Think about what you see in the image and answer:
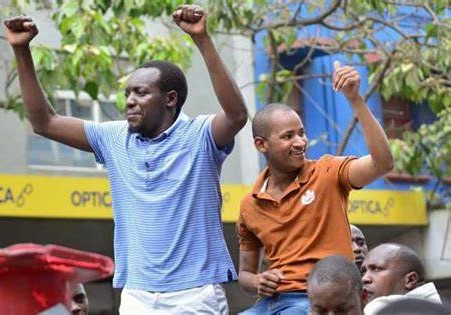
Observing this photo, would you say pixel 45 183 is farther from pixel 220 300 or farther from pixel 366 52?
pixel 220 300

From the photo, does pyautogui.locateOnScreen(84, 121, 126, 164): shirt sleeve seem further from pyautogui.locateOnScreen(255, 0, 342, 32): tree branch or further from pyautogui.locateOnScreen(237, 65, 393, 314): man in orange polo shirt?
pyautogui.locateOnScreen(255, 0, 342, 32): tree branch

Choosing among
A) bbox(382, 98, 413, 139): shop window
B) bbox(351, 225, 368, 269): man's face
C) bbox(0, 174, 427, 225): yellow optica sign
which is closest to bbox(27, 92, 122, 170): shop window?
bbox(0, 174, 427, 225): yellow optica sign

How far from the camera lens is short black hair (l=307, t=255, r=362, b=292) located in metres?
5.00

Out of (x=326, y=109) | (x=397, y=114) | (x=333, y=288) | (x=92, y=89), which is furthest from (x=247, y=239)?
(x=397, y=114)

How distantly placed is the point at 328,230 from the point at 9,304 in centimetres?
264

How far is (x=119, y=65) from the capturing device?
1260 cm

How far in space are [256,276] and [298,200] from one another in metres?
0.36

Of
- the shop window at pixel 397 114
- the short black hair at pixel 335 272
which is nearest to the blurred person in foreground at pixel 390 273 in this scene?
the short black hair at pixel 335 272

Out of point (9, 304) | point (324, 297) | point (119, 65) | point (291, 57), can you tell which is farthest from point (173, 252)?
point (291, 57)

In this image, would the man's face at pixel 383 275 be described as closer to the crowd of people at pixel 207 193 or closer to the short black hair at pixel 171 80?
the crowd of people at pixel 207 193

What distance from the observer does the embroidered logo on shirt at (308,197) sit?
5.33 m

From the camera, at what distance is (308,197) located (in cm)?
534

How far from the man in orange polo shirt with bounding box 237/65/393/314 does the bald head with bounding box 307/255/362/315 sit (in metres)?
0.23

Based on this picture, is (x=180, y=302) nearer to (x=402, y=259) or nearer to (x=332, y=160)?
(x=332, y=160)
